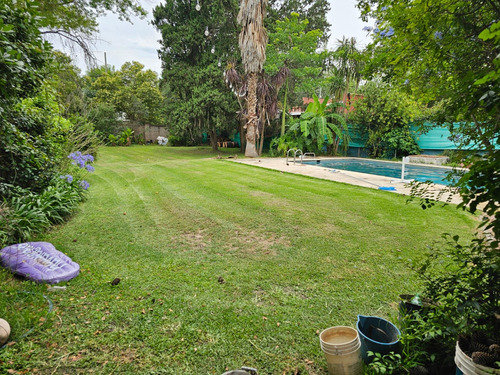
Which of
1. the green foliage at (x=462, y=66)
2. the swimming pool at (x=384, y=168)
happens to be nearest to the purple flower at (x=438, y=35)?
the green foliage at (x=462, y=66)

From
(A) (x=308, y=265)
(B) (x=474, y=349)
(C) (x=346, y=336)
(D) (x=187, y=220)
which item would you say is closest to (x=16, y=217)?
(D) (x=187, y=220)

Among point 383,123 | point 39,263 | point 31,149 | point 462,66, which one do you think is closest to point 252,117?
point 383,123

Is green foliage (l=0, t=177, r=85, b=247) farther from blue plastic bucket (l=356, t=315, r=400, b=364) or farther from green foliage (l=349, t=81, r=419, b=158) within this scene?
green foliage (l=349, t=81, r=419, b=158)

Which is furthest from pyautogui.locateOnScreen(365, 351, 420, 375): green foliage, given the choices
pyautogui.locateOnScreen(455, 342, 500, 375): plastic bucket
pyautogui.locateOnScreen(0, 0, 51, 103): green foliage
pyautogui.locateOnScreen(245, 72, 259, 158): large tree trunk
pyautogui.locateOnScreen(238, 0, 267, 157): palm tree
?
pyautogui.locateOnScreen(238, 0, 267, 157): palm tree

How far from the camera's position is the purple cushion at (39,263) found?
2.91 metres

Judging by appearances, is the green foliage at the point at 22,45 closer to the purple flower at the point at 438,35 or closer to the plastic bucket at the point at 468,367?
the purple flower at the point at 438,35

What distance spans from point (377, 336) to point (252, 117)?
16.3 metres

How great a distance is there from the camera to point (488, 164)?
1167 mm

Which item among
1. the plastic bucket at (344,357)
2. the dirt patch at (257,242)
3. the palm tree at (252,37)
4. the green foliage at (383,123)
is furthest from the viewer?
the green foliage at (383,123)

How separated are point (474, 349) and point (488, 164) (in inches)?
38.7

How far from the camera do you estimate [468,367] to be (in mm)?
1319

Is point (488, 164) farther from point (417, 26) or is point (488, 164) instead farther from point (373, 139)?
point (373, 139)

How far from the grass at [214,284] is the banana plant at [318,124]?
1165 cm

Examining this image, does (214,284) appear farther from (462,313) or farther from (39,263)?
(462,313)
